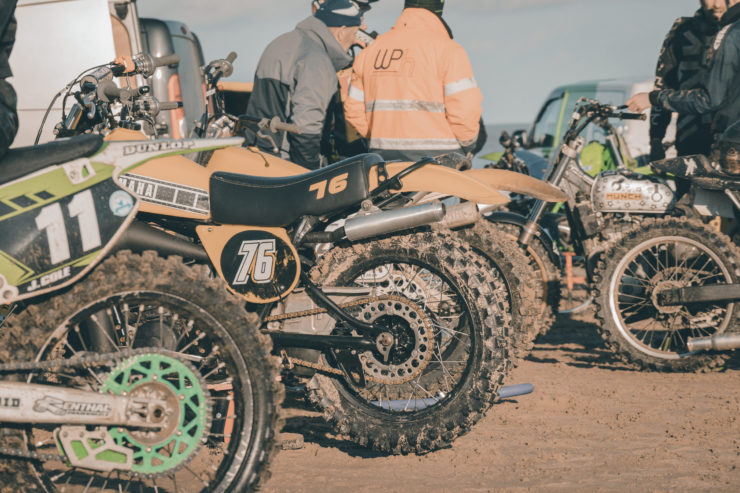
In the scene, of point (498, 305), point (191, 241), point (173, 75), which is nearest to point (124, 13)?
point (173, 75)

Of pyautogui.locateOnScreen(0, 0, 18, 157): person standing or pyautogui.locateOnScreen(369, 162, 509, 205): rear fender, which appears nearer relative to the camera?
pyautogui.locateOnScreen(0, 0, 18, 157): person standing

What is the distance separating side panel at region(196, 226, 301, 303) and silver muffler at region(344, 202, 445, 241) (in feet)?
1.01

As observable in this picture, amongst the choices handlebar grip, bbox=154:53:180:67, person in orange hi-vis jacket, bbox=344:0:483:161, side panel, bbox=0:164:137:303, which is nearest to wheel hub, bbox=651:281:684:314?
person in orange hi-vis jacket, bbox=344:0:483:161

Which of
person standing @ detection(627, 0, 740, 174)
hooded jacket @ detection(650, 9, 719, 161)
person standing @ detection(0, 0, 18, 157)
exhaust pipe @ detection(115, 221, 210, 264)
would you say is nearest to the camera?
person standing @ detection(0, 0, 18, 157)

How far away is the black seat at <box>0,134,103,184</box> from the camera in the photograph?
305cm

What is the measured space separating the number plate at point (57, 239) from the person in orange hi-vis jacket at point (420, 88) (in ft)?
9.31

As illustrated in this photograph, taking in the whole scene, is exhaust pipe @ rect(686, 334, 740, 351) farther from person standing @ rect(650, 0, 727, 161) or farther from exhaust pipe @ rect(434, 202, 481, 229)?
person standing @ rect(650, 0, 727, 161)

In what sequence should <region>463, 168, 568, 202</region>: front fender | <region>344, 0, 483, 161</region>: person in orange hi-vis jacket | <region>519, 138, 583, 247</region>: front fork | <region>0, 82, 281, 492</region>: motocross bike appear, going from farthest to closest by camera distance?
<region>519, 138, 583, 247</region>: front fork
<region>344, 0, 483, 161</region>: person in orange hi-vis jacket
<region>463, 168, 568, 202</region>: front fender
<region>0, 82, 281, 492</region>: motocross bike

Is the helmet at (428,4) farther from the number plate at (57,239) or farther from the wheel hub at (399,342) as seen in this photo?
the number plate at (57,239)

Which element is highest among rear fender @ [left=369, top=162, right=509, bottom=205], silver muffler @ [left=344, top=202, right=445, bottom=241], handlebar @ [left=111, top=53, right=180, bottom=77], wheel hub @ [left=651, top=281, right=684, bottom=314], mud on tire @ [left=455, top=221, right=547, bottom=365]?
handlebar @ [left=111, top=53, right=180, bottom=77]

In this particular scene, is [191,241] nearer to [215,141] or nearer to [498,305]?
[215,141]

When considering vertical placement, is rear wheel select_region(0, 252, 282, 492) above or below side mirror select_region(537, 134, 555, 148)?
above

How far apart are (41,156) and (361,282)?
1.63m

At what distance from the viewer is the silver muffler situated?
3.83m
